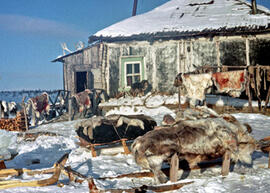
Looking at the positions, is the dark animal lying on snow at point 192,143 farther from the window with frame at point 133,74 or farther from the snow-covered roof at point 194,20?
the window with frame at point 133,74

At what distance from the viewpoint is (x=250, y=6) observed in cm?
1468

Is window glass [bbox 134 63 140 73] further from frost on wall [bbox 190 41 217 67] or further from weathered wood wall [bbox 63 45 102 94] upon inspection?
frost on wall [bbox 190 41 217 67]

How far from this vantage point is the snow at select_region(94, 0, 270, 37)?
12.8 meters

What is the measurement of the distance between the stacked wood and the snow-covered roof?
6068 millimetres

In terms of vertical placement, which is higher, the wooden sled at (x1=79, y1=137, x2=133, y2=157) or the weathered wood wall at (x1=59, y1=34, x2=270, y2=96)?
the weathered wood wall at (x1=59, y1=34, x2=270, y2=96)

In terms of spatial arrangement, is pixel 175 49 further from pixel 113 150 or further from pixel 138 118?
pixel 113 150

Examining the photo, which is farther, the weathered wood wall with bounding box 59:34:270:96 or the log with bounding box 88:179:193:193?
the weathered wood wall with bounding box 59:34:270:96

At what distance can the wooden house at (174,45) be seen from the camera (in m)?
12.5

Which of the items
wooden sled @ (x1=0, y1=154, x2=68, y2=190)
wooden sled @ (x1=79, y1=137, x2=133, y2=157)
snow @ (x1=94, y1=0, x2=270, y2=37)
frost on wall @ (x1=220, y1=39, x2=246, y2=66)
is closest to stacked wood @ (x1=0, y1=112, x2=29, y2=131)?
wooden sled @ (x1=79, y1=137, x2=133, y2=157)

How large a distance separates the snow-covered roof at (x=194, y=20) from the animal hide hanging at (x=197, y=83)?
4603 mm

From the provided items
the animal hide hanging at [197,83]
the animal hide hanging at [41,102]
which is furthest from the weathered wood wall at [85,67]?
the animal hide hanging at [197,83]

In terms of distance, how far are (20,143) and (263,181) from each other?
300 inches

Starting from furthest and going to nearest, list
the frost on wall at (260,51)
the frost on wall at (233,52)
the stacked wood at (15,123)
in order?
the frost on wall at (233,52) → the frost on wall at (260,51) → the stacked wood at (15,123)

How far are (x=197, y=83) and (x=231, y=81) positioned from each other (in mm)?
1112
